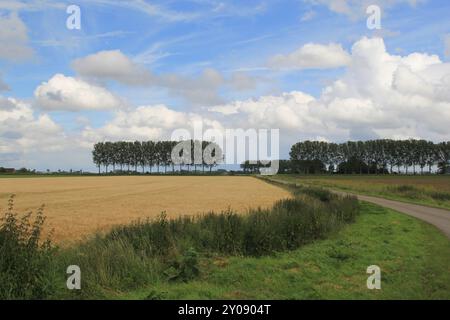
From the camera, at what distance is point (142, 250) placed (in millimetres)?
13297

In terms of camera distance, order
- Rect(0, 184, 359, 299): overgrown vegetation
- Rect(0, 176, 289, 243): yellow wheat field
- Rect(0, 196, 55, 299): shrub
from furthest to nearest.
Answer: Rect(0, 176, 289, 243): yellow wheat field, Rect(0, 184, 359, 299): overgrown vegetation, Rect(0, 196, 55, 299): shrub

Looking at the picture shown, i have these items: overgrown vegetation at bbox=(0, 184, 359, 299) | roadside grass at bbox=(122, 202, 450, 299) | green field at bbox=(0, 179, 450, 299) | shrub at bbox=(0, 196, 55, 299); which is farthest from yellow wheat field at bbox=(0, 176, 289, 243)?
shrub at bbox=(0, 196, 55, 299)

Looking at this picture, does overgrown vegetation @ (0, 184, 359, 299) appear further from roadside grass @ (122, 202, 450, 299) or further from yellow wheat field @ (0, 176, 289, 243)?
yellow wheat field @ (0, 176, 289, 243)

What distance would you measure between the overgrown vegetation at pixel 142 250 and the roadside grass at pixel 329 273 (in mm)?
566

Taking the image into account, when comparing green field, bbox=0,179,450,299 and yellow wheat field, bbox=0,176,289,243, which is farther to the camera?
yellow wheat field, bbox=0,176,289,243

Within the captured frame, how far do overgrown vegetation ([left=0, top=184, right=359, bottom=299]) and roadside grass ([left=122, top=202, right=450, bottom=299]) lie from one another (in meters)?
0.57

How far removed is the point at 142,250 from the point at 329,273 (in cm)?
517

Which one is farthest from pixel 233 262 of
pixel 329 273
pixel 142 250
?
pixel 329 273

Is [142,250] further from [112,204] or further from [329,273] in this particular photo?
[112,204]

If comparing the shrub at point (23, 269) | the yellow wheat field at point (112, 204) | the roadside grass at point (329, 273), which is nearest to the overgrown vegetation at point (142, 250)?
the shrub at point (23, 269)

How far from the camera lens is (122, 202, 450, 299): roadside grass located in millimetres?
10323

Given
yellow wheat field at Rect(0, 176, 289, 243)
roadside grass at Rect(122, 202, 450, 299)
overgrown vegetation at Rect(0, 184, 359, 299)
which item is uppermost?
overgrown vegetation at Rect(0, 184, 359, 299)
